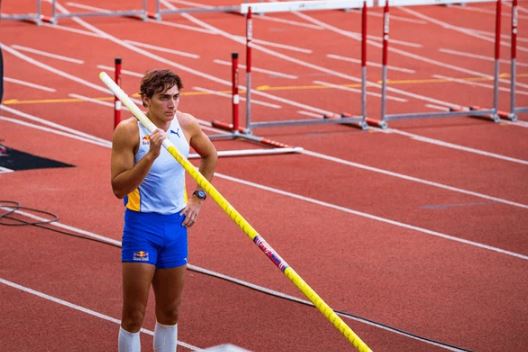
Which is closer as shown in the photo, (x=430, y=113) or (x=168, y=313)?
(x=168, y=313)

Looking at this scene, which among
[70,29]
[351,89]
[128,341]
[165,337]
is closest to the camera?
[128,341]

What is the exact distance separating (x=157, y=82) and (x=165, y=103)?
12cm

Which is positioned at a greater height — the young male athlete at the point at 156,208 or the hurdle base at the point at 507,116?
the young male athlete at the point at 156,208

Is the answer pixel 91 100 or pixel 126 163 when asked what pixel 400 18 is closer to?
pixel 91 100

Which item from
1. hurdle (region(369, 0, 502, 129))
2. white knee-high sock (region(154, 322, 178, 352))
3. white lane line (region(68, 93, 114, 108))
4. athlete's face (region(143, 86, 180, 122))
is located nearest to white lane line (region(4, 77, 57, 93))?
white lane line (region(68, 93, 114, 108))

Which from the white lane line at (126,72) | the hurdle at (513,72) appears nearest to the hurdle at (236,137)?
the hurdle at (513,72)

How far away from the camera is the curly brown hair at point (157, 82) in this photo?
6879 millimetres

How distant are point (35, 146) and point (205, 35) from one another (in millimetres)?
9226

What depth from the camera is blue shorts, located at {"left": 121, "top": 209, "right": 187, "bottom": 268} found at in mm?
7055

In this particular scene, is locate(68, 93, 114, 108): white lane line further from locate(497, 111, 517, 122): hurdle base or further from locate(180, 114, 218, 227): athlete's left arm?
locate(180, 114, 218, 227): athlete's left arm

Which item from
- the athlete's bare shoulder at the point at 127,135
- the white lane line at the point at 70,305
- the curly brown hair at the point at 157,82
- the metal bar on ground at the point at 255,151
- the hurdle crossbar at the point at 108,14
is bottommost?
the white lane line at the point at 70,305

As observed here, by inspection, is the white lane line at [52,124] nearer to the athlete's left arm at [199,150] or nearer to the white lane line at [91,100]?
the white lane line at [91,100]

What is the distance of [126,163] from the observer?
6.93 meters

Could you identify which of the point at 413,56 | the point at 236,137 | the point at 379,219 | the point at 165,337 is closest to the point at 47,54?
the point at 413,56
